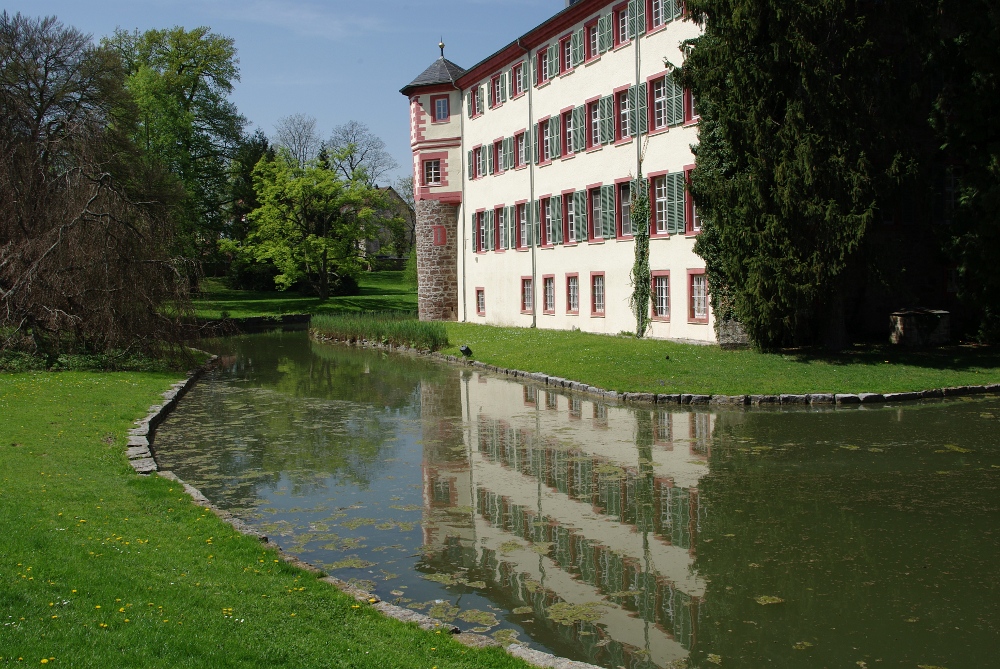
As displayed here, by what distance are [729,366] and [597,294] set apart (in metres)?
12.4

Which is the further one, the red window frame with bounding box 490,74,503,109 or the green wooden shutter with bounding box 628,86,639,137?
the red window frame with bounding box 490,74,503,109

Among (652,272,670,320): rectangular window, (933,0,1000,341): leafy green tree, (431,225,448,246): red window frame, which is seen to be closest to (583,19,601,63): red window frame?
(652,272,670,320): rectangular window

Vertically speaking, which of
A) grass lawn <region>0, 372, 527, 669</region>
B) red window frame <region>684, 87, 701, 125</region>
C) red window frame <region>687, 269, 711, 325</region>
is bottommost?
grass lawn <region>0, 372, 527, 669</region>

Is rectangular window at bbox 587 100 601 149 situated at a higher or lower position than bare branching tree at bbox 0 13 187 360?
higher

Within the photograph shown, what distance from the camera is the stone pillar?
47.0m

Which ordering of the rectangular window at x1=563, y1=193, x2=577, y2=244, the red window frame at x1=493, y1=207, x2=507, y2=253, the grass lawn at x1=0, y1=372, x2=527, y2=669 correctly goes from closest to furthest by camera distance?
the grass lawn at x1=0, y1=372, x2=527, y2=669 → the rectangular window at x1=563, y1=193, x2=577, y2=244 → the red window frame at x1=493, y1=207, x2=507, y2=253

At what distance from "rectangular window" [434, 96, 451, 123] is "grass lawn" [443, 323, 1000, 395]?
816 inches

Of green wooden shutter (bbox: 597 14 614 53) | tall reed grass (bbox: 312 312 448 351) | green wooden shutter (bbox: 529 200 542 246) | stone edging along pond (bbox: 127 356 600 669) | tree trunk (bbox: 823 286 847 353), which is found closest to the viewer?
stone edging along pond (bbox: 127 356 600 669)

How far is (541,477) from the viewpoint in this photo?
Result: 12656 mm

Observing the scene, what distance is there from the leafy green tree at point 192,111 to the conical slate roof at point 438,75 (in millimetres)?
18210

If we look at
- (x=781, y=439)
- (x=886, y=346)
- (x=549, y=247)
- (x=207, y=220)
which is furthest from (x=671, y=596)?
Result: (x=207, y=220)

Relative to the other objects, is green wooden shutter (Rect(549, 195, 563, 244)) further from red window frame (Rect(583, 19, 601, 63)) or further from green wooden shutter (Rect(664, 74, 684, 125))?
green wooden shutter (Rect(664, 74, 684, 125))

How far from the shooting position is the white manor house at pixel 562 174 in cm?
2914

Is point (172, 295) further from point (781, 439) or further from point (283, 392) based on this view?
point (781, 439)
